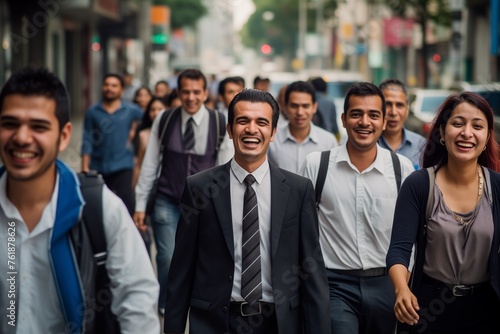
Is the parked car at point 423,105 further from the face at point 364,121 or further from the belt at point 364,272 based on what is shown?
the belt at point 364,272

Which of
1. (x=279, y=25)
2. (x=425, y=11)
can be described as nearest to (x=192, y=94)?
(x=425, y=11)

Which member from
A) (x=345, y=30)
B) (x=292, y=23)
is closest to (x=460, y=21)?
(x=345, y=30)

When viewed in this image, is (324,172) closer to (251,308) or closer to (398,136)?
(251,308)

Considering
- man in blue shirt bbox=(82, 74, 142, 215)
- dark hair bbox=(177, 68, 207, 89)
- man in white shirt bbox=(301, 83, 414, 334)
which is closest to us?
man in white shirt bbox=(301, 83, 414, 334)

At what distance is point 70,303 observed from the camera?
3062 millimetres

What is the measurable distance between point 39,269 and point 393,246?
71.1 inches

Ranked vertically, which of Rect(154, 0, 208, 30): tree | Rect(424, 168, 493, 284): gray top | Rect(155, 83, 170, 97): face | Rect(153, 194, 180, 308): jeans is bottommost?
Rect(153, 194, 180, 308): jeans

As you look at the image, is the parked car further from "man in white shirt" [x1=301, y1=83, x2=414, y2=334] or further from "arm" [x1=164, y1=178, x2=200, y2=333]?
"arm" [x1=164, y1=178, x2=200, y2=333]

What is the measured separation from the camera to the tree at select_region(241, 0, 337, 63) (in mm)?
78875

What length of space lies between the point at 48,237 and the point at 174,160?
170 inches

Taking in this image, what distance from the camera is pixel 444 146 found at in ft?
14.5

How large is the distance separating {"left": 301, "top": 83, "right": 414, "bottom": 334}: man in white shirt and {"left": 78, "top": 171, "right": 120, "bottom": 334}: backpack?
190 cm

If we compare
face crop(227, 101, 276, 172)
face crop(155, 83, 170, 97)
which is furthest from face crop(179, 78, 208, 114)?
face crop(155, 83, 170, 97)

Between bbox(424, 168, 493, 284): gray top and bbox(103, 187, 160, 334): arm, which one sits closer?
bbox(103, 187, 160, 334): arm
